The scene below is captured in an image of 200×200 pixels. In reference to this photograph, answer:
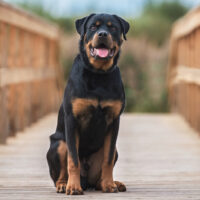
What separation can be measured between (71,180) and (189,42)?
568cm

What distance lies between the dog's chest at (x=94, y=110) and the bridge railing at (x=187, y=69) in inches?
139

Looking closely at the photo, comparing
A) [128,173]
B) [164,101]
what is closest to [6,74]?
[128,173]

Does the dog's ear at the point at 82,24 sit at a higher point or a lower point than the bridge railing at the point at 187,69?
higher

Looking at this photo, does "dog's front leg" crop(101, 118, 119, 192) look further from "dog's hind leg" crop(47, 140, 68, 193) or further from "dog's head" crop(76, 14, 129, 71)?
"dog's head" crop(76, 14, 129, 71)

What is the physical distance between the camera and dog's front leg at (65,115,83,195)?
12.7 ft

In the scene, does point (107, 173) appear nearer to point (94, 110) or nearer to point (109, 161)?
point (109, 161)

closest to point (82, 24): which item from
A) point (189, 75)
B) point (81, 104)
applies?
point (81, 104)

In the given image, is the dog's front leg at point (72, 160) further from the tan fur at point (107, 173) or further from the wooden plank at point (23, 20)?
the wooden plank at point (23, 20)

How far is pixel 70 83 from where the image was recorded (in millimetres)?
3953

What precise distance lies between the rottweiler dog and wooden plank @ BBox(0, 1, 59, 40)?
2.61 m

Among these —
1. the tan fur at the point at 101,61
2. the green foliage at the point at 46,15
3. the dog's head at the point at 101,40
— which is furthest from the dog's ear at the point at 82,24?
the green foliage at the point at 46,15

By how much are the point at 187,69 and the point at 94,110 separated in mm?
4953

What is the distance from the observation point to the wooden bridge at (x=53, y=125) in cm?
437

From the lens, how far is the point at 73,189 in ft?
12.7
